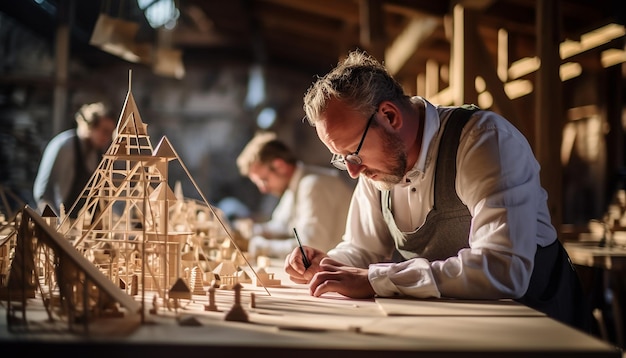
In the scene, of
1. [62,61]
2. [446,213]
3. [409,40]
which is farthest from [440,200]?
[62,61]

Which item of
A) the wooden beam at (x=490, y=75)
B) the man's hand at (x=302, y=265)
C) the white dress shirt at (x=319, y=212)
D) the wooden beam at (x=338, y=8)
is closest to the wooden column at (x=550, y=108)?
the wooden beam at (x=490, y=75)

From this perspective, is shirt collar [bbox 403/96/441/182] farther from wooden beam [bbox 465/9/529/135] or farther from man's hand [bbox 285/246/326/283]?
wooden beam [bbox 465/9/529/135]

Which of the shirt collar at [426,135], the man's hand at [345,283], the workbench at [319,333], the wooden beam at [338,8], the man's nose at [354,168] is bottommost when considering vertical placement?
the workbench at [319,333]

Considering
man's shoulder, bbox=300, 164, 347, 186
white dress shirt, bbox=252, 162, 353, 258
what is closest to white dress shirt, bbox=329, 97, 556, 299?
white dress shirt, bbox=252, 162, 353, 258

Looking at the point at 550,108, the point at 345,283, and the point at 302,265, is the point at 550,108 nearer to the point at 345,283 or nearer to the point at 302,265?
the point at 302,265

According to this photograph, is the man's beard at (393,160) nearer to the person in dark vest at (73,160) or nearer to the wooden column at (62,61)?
the person in dark vest at (73,160)

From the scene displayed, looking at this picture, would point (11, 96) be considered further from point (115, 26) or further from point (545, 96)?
point (545, 96)

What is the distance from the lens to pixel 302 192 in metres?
6.52

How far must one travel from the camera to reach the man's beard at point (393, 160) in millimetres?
3039

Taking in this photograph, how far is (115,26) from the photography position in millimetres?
5754

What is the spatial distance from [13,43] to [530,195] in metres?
11.7

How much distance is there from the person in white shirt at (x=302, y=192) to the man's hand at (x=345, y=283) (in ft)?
9.45

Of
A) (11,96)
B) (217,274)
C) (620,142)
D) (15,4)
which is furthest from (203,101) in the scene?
(217,274)

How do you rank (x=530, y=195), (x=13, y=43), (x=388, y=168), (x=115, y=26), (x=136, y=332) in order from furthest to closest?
(x=13, y=43) → (x=115, y=26) → (x=388, y=168) → (x=530, y=195) → (x=136, y=332)
